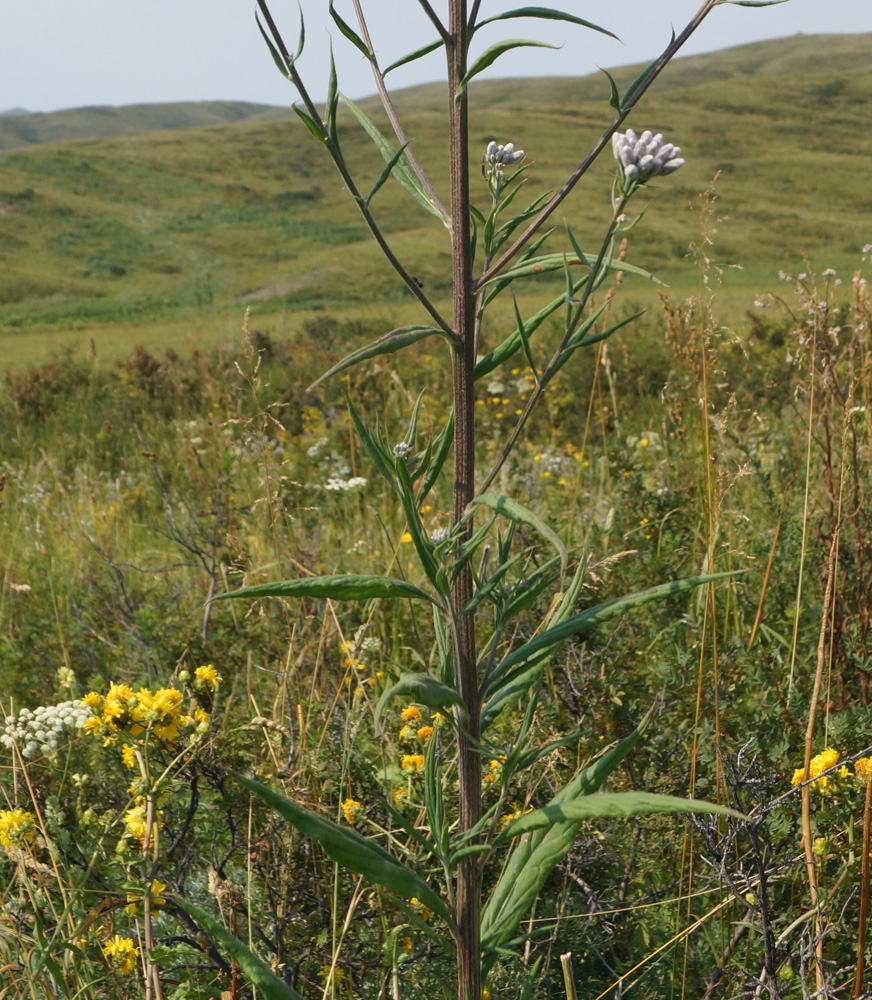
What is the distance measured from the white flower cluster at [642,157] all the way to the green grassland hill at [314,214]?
13.2 m

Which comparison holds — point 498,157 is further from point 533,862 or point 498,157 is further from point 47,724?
point 47,724

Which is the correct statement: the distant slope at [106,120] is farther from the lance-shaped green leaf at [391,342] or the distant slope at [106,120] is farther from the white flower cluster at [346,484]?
the lance-shaped green leaf at [391,342]

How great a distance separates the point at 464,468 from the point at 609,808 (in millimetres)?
415

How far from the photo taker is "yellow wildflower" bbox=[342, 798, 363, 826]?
5.76ft

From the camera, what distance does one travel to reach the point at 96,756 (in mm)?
2250

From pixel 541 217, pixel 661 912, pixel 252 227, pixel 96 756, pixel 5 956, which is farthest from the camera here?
pixel 252 227

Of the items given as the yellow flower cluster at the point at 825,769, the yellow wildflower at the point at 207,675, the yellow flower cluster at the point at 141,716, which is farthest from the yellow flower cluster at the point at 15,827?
the yellow flower cluster at the point at 825,769

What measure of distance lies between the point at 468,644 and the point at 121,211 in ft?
157

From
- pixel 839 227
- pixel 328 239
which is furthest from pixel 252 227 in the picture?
pixel 839 227

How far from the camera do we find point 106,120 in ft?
494

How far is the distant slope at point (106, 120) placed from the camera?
137875 mm

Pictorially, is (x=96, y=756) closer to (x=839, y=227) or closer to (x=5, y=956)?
(x=5, y=956)

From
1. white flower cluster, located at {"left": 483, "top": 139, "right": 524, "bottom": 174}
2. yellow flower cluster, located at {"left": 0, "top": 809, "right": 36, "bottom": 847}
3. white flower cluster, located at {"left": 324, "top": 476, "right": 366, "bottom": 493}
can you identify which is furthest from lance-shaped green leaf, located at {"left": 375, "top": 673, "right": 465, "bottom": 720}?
white flower cluster, located at {"left": 324, "top": 476, "right": 366, "bottom": 493}

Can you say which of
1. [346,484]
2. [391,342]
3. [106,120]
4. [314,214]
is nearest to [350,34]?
[391,342]
